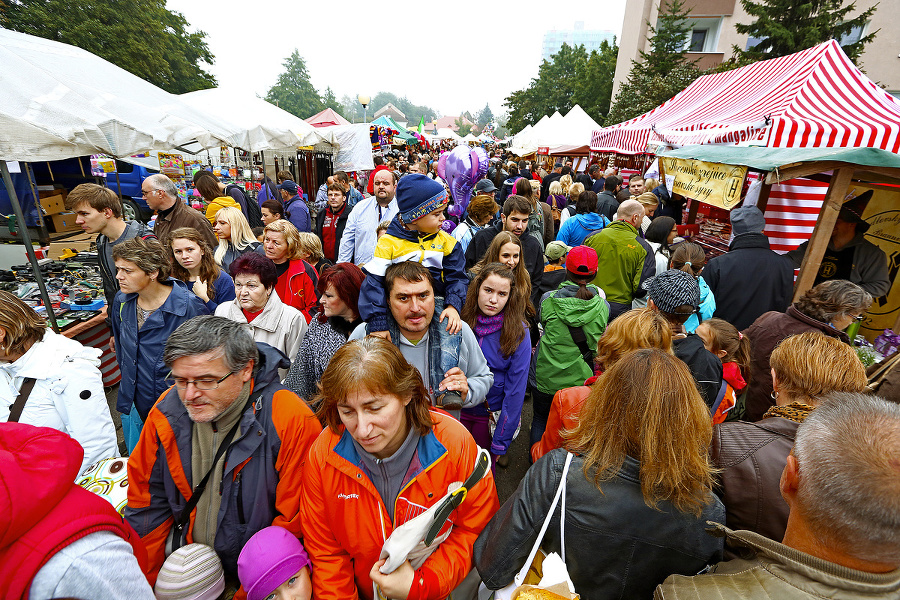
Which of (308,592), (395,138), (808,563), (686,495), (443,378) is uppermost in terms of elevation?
(395,138)

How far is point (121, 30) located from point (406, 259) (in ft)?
109

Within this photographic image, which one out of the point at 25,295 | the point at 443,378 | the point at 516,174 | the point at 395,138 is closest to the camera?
the point at 443,378

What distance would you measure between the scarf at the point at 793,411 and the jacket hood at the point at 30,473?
2.74 m

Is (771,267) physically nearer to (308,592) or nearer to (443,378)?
(443,378)

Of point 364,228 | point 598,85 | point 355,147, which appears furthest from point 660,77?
point 364,228

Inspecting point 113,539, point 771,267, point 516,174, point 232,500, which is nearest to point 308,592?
point 232,500

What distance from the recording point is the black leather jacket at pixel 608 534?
4.62 ft

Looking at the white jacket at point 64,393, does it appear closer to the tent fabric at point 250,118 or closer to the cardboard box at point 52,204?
the tent fabric at point 250,118

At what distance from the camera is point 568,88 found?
40.0 meters

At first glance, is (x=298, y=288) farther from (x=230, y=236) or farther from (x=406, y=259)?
(x=406, y=259)

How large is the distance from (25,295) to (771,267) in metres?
8.43

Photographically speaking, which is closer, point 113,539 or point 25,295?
point 113,539

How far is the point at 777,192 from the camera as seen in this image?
504 cm

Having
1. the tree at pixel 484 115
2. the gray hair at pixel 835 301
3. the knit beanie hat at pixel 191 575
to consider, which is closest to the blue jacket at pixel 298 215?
the knit beanie hat at pixel 191 575
